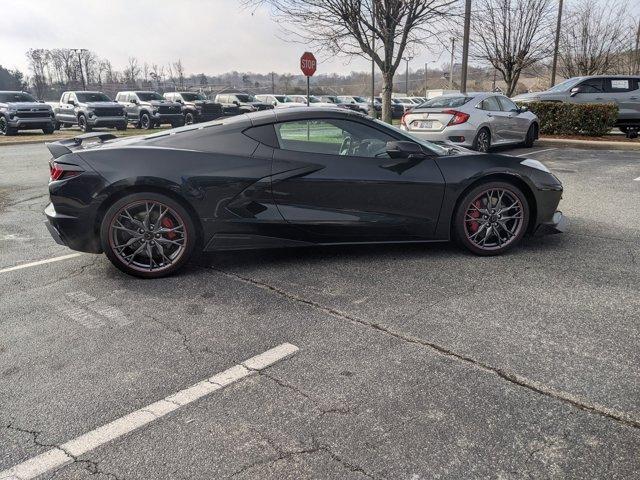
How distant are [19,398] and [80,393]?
11.5 inches

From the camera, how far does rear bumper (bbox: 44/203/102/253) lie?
163 inches

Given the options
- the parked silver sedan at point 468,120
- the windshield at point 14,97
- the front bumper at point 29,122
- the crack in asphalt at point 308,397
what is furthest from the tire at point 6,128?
the crack in asphalt at point 308,397

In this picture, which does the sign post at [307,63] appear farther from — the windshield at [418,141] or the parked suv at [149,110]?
the parked suv at [149,110]

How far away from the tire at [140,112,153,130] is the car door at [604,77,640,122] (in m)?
18.9

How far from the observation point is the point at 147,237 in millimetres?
4227

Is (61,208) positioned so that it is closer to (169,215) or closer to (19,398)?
(169,215)

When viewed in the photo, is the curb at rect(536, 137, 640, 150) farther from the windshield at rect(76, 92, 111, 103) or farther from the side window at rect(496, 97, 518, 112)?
the windshield at rect(76, 92, 111, 103)

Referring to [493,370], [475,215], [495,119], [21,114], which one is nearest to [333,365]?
[493,370]

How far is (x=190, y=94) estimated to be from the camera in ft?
93.3

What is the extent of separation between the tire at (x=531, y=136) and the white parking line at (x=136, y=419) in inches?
468

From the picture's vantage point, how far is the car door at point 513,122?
1209 cm

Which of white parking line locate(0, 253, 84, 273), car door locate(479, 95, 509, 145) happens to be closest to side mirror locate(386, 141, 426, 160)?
white parking line locate(0, 253, 84, 273)

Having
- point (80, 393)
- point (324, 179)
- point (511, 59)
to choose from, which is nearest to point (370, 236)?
point (324, 179)

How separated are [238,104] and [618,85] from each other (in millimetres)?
18306
